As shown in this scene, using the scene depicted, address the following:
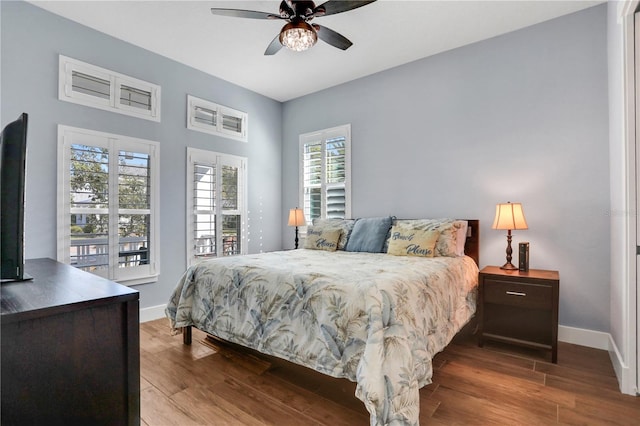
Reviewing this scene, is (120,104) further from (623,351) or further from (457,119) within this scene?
(623,351)

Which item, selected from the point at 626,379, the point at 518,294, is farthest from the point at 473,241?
the point at 626,379

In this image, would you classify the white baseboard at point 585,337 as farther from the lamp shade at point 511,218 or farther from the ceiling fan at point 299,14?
the ceiling fan at point 299,14

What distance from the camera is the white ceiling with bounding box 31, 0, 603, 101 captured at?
2.83 metres

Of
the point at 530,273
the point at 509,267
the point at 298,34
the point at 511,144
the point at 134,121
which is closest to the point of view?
the point at 298,34

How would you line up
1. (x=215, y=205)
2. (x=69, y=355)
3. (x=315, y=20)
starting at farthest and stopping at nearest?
1. (x=215, y=205)
2. (x=315, y=20)
3. (x=69, y=355)

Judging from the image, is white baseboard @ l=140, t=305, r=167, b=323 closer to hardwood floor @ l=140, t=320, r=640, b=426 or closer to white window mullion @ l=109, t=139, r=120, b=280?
white window mullion @ l=109, t=139, r=120, b=280

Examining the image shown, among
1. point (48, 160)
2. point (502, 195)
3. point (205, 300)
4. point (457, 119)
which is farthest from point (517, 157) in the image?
point (48, 160)

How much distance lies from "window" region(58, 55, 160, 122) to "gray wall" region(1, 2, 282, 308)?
0.20 ft

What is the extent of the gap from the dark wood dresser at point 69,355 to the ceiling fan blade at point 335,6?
2.13 metres

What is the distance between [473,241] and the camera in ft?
10.8

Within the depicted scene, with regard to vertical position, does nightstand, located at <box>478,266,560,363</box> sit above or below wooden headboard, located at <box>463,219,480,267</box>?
below

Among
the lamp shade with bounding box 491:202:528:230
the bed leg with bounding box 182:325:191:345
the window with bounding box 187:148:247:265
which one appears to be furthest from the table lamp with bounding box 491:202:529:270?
the window with bounding box 187:148:247:265

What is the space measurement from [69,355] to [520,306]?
294 cm

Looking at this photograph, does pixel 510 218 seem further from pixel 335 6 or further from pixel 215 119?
pixel 215 119
